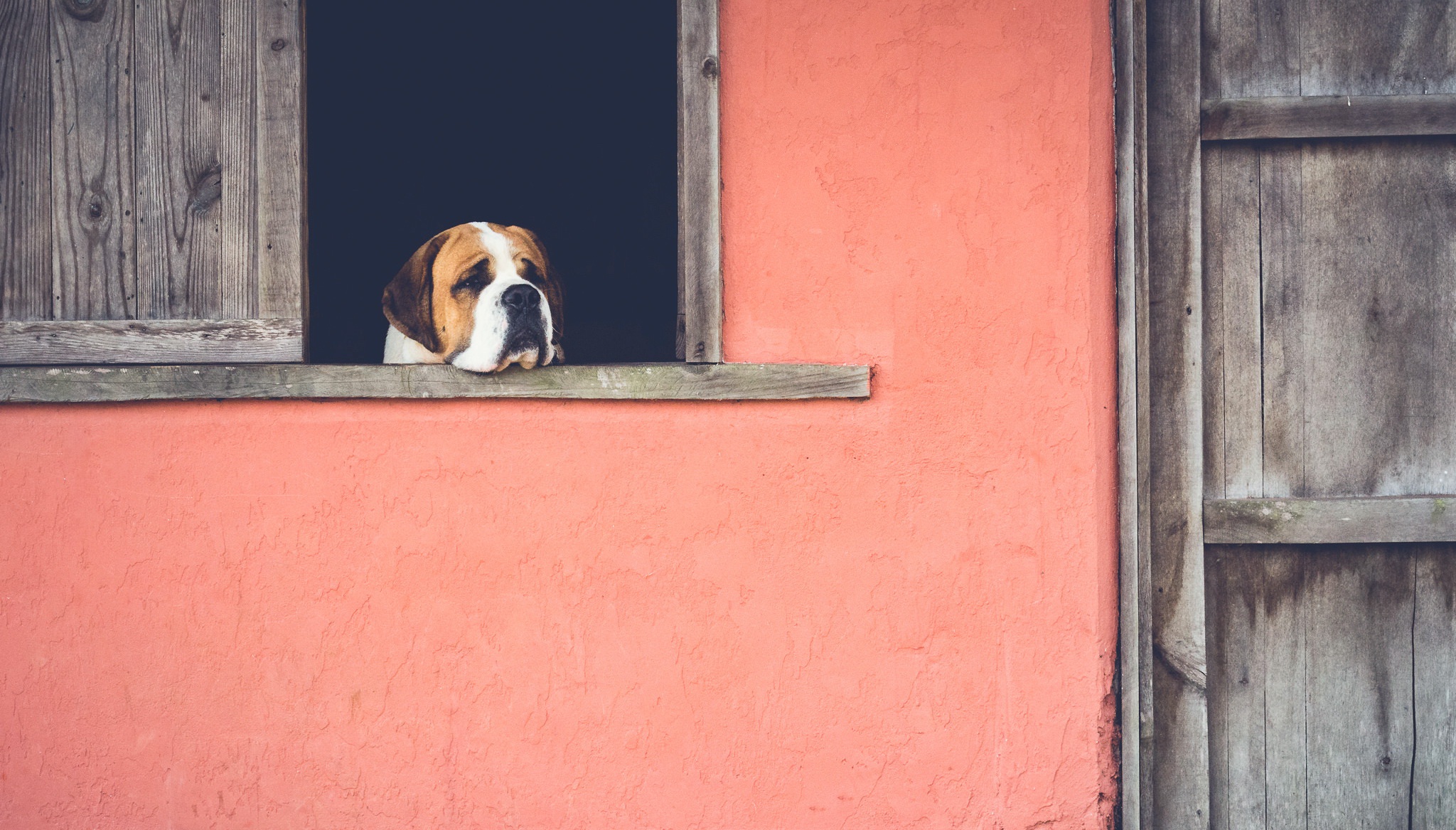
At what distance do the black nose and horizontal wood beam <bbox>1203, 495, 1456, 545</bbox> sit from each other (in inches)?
71.7

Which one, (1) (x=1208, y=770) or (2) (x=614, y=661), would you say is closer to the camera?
(2) (x=614, y=661)

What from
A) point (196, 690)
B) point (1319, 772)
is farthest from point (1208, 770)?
point (196, 690)

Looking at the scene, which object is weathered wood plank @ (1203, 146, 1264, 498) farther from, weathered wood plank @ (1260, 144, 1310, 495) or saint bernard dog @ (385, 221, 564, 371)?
saint bernard dog @ (385, 221, 564, 371)

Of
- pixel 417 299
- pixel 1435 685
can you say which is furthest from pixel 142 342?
pixel 1435 685

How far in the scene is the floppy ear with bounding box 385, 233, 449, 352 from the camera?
2.42 m

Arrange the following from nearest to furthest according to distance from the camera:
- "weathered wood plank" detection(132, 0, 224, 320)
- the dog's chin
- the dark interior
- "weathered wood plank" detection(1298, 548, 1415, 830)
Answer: the dog's chin, "weathered wood plank" detection(132, 0, 224, 320), "weathered wood plank" detection(1298, 548, 1415, 830), the dark interior

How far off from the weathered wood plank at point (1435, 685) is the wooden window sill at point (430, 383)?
1625mm

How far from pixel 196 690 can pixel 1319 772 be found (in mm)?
2924

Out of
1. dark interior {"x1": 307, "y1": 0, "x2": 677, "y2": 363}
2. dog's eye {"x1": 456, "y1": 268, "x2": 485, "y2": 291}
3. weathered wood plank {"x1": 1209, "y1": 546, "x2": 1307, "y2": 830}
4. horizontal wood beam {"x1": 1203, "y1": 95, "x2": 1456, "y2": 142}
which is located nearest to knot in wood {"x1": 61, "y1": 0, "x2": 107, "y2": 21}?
dog's eye {"x1": 456, "y1": 268, "x2": 485, "y2": 291}

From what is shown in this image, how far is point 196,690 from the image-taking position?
2.16 m

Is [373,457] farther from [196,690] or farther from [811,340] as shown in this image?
[811,340]

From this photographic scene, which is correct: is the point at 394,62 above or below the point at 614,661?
above

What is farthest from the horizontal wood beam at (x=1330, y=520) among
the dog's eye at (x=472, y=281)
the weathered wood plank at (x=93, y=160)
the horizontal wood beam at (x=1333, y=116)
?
the weathered wood plank at (x=93, y=160)

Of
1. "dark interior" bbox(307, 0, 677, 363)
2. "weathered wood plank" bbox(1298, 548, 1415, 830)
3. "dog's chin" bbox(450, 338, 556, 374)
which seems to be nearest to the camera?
"dog's chin" bbox(450, 338, 556, 374)
